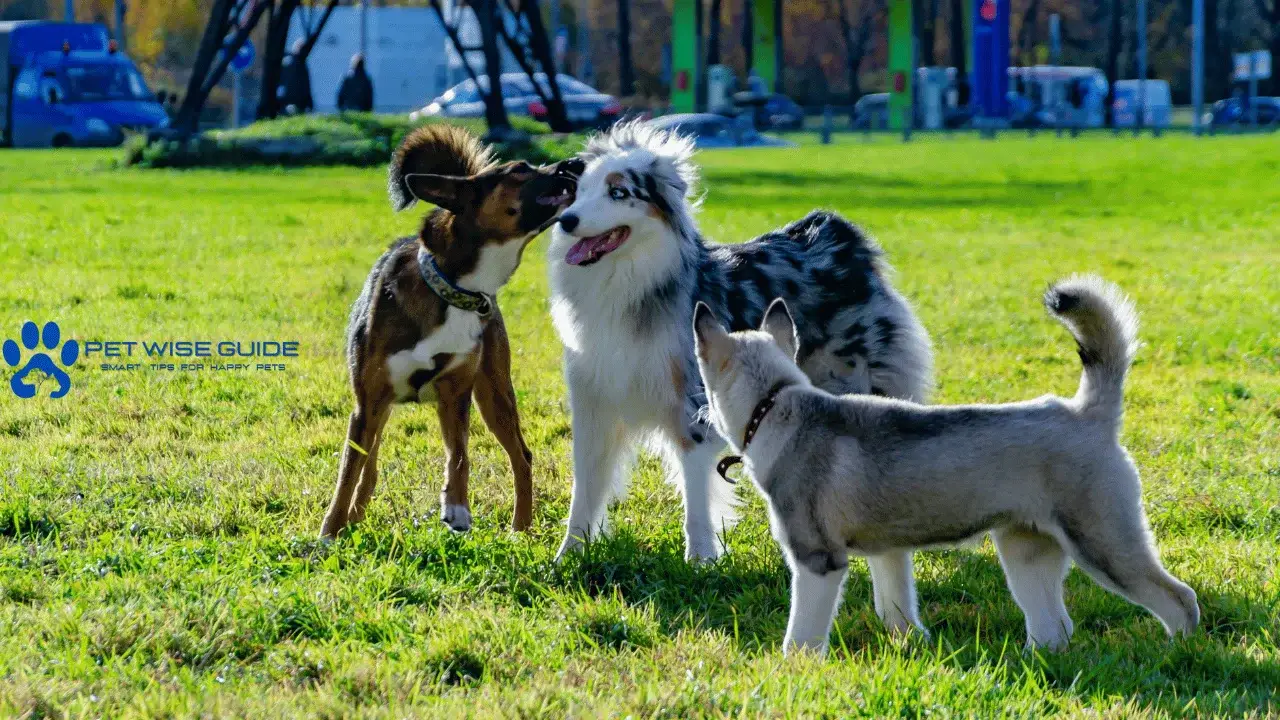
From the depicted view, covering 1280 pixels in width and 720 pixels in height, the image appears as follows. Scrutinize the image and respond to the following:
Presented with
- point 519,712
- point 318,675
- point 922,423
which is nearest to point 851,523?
point 922,423

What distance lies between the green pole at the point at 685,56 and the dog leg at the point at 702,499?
4883 cm

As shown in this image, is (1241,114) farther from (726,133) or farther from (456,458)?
(456,458)

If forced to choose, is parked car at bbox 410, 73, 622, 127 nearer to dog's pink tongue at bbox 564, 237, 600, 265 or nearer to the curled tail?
dog's pink tongue at bbox 564, 237, 600, 265

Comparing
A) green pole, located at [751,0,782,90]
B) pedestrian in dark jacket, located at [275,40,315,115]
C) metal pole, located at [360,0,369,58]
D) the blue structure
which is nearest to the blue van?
pedestrian in dark jacket, located at [275,40,315,115]

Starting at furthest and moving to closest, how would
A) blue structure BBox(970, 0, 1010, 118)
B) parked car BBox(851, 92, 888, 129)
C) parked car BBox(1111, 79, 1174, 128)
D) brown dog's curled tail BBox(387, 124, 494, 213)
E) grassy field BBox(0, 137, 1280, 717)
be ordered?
parked car BBox(1111, 79, 1174, 128) → blue structure BBox(970, 0, 1010, 118) → parked car BBox(851, 92, 888, 129) → brown dog's curled tail BBox(387, 124, 494, 213) → grassy field BBox(0, 137, 1280, 717)

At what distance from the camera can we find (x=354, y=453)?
6.09 m

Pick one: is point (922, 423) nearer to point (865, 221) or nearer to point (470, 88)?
point (865, 221)

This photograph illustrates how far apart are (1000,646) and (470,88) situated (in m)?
47.2

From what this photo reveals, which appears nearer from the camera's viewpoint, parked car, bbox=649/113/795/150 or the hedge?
the hedge

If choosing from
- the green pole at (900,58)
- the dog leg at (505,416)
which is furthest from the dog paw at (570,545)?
the green pole at (900,58)

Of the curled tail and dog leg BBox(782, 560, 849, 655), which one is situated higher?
the curled tail

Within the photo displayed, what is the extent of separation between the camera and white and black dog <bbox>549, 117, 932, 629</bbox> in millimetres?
5777

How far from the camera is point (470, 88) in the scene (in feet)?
166

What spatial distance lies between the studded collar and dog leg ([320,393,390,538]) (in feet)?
1.57
